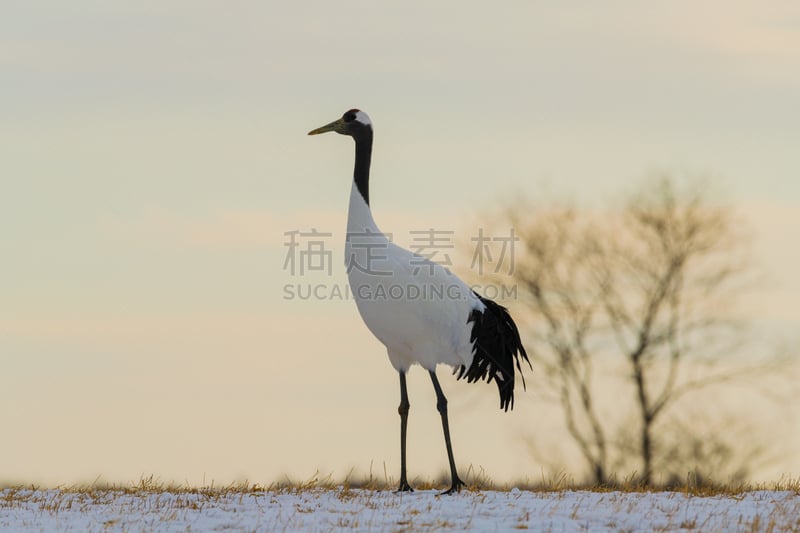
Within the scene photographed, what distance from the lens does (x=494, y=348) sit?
15492 millimetres

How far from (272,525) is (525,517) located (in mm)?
2770

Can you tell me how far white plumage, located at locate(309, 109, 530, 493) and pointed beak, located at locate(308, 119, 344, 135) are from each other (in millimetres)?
644

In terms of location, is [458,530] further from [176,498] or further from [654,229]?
[654,229]

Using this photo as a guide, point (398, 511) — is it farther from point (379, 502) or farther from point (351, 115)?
point (351, 115)

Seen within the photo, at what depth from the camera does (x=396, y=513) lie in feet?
41.3

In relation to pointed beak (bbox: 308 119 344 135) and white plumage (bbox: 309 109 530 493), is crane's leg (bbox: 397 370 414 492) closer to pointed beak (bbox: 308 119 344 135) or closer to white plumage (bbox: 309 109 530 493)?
white plumage (bbox: 309 109 530 493)

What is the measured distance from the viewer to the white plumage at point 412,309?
14438mm

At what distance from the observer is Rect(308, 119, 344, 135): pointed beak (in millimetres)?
16016

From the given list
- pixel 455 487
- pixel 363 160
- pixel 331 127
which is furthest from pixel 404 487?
pixel 331 127

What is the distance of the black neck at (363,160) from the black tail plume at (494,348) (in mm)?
2166

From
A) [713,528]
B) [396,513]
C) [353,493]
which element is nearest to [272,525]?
[396,513]

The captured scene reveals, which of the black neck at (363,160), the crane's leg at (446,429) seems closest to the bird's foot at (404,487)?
the crane's leg at (446,429)

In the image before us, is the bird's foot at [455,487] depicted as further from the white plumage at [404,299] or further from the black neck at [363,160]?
the black neck at [363,160]

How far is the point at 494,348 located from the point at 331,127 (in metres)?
3.93
